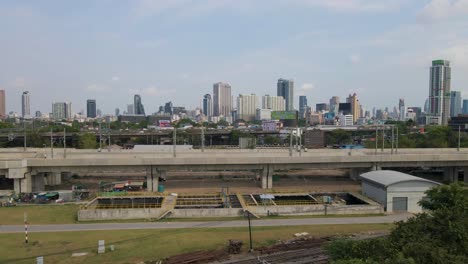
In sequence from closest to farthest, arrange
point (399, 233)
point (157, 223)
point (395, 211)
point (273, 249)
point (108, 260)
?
point (399, 233), point (108, 260), point (273, 249), point (157, 223), point (395, 211)

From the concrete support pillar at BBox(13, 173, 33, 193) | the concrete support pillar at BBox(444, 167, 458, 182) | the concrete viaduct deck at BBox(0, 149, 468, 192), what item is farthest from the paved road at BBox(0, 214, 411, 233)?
the concrete support pillar at BBox(444, 167, 458, 182)

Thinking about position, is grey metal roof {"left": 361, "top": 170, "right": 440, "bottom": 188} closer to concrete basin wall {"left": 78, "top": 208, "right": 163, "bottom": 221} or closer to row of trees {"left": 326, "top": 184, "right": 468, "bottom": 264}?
row of trees {"left": 326, "top": 184, "right": 468, "bottom": 264}

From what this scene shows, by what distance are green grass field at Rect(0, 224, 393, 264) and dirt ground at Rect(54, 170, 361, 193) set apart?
15.1 metres

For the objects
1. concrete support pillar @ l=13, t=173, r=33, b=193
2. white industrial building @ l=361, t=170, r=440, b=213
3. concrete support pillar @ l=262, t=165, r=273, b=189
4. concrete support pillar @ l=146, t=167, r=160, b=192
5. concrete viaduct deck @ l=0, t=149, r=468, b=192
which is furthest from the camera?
concrete support pillar @ l=262, t=165, r=273, b=189

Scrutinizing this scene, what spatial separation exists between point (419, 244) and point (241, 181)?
33.4 metres

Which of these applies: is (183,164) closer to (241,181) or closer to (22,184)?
(241,181)

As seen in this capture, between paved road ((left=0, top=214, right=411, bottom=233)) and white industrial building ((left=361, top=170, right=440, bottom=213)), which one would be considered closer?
paved road ((left=0, top=214, right=411, bottom=233))

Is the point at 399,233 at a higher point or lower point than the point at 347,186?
higher

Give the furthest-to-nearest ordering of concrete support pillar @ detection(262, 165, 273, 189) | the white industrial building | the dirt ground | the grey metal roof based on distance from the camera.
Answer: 1. concrete support pillar @ detection(262, 165, 273, 189)
2. the dirt ground
3. the grey metal roof
4. the white industrial building

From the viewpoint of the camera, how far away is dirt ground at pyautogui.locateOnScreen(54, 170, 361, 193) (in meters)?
42.4

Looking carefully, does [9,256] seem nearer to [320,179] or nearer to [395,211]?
[395,211]

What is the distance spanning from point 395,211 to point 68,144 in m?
90.2

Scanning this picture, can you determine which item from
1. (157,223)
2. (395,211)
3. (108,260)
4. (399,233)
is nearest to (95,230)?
(157,223)

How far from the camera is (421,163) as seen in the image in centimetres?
4606
